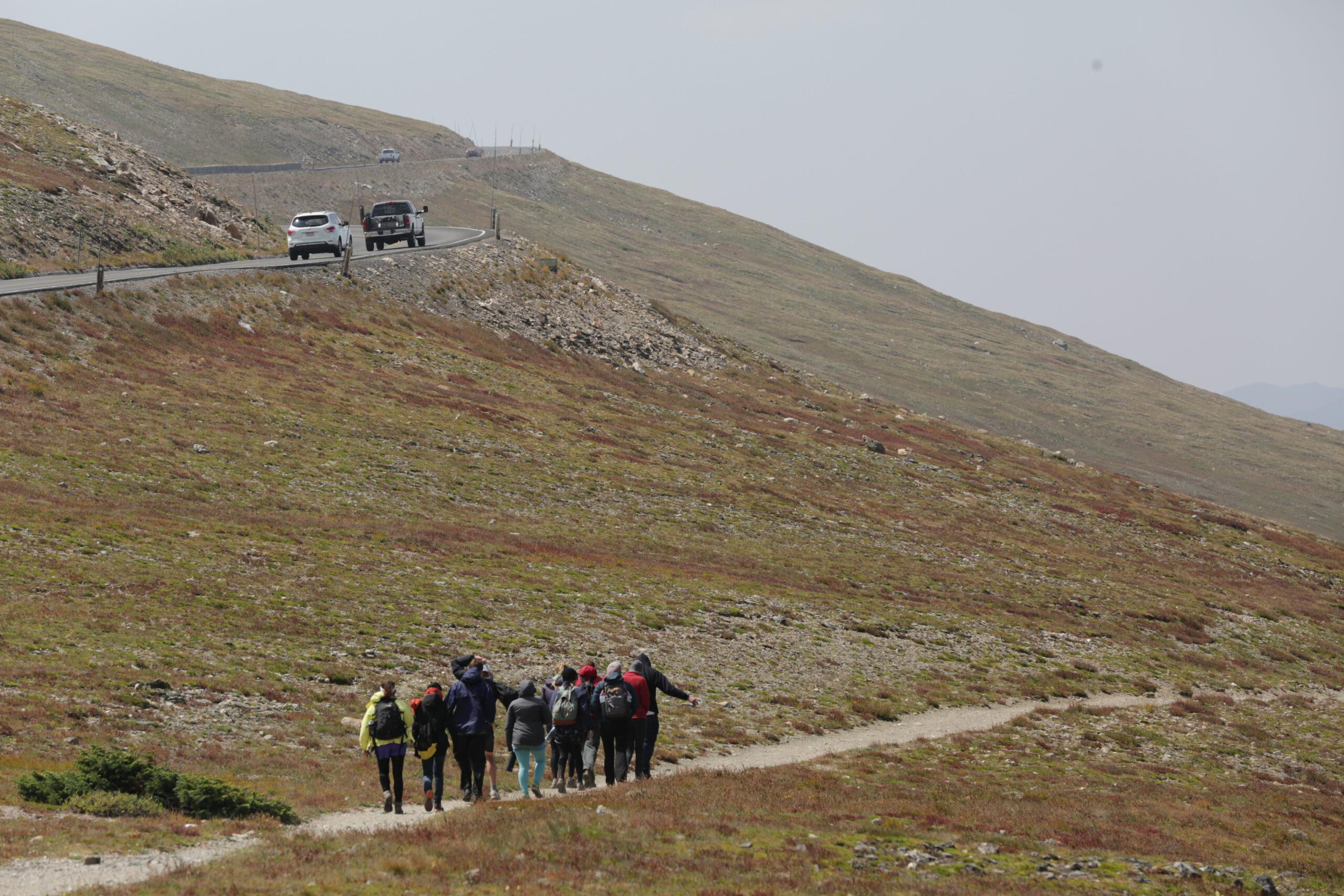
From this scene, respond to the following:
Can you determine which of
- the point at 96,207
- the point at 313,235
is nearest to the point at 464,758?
the point at 313,235

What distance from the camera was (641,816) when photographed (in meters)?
16.0

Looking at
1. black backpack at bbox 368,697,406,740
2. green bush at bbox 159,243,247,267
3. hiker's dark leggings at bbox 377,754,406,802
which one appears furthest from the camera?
green bush at bbox 159,243,247,267

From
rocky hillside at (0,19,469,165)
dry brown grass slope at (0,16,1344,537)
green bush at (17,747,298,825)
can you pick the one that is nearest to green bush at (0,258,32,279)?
green bush at (17,747,298,825)

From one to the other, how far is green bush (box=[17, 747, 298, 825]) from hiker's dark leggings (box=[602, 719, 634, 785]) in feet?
17.6

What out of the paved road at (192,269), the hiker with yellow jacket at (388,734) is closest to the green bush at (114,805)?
the hiker with yellow jacket at (388,734)

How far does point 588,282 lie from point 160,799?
83366 mm

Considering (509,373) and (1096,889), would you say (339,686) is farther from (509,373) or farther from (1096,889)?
(509,373)

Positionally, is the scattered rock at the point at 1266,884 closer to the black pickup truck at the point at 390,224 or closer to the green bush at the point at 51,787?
the green bush at the point at 51,787

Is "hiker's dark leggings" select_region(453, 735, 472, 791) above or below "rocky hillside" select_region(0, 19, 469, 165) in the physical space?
below

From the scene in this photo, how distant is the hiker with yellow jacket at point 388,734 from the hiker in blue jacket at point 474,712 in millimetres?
745

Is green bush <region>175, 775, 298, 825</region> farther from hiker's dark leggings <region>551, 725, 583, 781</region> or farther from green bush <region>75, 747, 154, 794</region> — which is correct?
hiker's dark leggings <region>551, 725, 583, 781</region>

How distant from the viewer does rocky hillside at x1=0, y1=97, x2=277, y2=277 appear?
209 ft

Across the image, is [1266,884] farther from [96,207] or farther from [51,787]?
[96,207]

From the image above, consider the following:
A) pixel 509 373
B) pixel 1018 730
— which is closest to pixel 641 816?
pixel 1018 730
